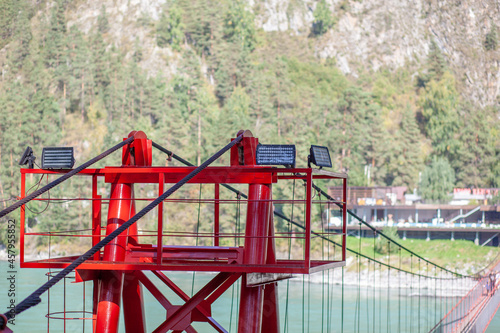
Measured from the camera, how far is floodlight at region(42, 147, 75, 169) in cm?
1236

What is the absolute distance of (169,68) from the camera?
134m

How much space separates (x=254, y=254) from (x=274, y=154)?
1532 mm

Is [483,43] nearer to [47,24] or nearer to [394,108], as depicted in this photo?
[394,108]

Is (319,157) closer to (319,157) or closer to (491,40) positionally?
(319,157)

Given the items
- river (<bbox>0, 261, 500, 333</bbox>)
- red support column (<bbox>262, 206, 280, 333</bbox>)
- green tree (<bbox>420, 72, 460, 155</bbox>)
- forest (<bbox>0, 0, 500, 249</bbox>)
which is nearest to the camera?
red support column (<bbox>262, 206, 280, 333</bbox>)

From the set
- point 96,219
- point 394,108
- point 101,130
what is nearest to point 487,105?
point 394,108

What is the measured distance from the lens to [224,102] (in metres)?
125

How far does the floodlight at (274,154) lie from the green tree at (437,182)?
3250 inches

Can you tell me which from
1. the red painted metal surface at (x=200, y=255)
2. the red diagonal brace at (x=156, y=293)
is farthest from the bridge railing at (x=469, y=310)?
the red painted metal surface at (x=200, y=255)

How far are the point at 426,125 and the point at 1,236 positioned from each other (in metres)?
66.6

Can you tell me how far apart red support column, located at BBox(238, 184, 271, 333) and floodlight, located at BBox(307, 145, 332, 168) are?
2.92ft

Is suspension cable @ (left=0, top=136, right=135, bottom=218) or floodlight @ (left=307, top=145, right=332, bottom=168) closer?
suspension cable @ (left=0, top=136, right=135, bottom=218)

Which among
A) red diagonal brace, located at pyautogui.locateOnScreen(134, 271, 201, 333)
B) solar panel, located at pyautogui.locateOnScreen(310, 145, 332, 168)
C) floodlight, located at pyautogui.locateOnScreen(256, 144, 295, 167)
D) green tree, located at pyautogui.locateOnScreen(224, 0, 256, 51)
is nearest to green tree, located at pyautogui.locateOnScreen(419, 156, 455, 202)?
green tree, located at pyautogui.locateOnScreen(224, 0, 256, 51)

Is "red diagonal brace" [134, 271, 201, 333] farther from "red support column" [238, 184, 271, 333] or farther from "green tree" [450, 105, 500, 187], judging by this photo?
"green tree" [450, 105, 500, 187]
